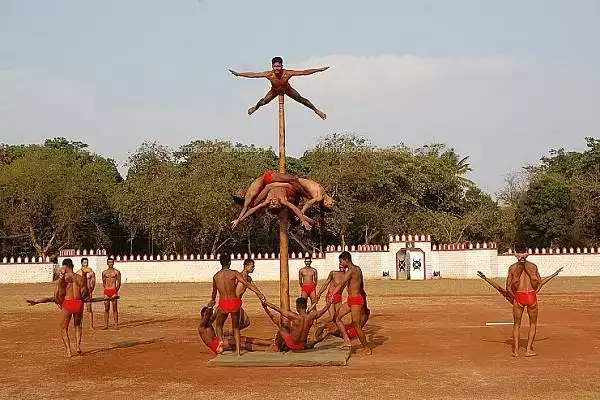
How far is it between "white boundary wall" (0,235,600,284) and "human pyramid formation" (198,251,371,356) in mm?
29852

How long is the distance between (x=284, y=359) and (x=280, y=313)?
909 millimetres

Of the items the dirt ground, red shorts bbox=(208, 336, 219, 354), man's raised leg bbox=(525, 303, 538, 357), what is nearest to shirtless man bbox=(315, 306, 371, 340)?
the dirt ground

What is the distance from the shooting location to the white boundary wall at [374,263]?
45.9m

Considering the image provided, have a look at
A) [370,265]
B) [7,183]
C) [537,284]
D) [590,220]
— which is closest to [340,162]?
[370,265]

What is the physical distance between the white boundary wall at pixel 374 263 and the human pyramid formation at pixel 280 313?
2985cm

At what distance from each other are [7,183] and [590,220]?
40634mm

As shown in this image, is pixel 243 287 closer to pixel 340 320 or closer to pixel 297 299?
pixel 297 299

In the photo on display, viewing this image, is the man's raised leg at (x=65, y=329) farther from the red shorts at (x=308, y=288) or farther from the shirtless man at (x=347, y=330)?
the red shorts at (x=308, y=288)

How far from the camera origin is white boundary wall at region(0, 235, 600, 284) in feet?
151

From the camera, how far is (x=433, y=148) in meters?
67.6

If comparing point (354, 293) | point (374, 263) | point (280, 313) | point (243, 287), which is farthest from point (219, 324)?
point (374, 263)

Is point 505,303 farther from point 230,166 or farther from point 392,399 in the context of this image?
point 230,166

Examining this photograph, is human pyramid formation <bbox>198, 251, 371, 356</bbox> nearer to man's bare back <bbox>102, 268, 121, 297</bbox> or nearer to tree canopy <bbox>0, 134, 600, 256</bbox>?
man's bare back <bbox>102, 268, 121, 297</bbox>

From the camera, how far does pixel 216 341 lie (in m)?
14.5
